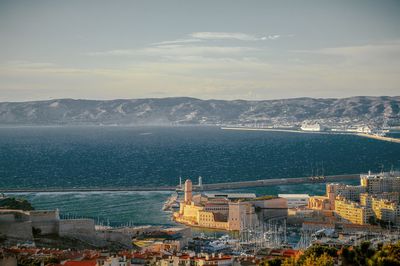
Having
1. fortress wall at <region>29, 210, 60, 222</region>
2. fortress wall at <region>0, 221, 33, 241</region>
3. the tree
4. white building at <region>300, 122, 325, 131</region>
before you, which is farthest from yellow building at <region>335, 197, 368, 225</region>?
white building at <region>300, 122, 325, 131</region>

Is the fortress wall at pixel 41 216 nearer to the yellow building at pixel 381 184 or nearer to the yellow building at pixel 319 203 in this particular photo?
the yellow building at pixel 319 203

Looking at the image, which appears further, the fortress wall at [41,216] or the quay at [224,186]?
the quay at [224,186]

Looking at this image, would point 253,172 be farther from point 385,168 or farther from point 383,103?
point 383,103

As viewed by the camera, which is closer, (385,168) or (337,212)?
(337,212)

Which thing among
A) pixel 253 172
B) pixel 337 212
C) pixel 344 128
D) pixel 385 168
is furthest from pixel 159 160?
pixel 344 128

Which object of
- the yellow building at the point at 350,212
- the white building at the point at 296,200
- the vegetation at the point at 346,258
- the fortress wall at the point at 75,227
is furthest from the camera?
the white building at the point at 296,200

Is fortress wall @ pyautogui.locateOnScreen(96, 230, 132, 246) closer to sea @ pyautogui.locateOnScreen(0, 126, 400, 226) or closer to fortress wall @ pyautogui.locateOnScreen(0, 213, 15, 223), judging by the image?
fortress wall @ pyautogui.locateOnScreen(0, 213, 15, 223)

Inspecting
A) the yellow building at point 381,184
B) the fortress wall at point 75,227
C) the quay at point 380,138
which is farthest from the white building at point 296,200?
the quay at point 380,138
